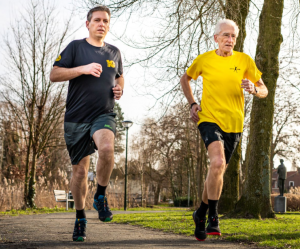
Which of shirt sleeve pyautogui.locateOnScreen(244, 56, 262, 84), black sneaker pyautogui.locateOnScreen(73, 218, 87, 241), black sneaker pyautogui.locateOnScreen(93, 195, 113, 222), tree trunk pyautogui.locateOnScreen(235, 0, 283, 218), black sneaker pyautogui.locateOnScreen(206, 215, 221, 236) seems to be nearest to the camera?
black sneaker pyautogui.locateOnScreen(93, 195, 113, 222)

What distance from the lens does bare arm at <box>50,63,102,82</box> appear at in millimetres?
4266

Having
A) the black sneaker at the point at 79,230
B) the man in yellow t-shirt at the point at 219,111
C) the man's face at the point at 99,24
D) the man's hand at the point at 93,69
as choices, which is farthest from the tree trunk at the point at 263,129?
the man's hand at the point at 93,69

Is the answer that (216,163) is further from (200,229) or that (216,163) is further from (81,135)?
(81,135)

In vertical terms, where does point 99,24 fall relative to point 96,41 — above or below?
above

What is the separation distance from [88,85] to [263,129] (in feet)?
23.8

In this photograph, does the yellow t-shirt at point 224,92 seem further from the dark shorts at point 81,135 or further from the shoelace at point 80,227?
the shoelace at point 80,227

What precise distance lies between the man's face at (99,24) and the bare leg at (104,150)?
45.7 inches

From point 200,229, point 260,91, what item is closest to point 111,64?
point 260,91

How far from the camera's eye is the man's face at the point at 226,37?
15.6ft

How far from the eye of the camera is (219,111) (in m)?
4.70

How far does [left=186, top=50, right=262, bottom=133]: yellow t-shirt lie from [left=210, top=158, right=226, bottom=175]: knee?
39cm

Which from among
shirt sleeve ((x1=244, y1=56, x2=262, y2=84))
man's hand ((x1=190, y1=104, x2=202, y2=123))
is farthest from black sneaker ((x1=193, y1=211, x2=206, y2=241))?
shirt sleeve ((x1=244, y1=56, x2=262, y2=84))

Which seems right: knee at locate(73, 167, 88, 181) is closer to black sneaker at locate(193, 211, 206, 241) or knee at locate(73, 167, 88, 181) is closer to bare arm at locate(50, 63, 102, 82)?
bare arm at locate(50, 63, 102, 82)

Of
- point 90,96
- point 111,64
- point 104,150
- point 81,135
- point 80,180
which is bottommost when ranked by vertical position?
point 80,180
